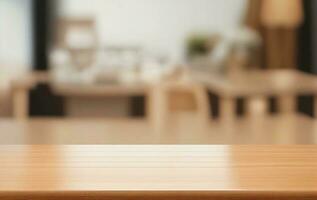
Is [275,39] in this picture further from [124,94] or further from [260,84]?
[124,94]

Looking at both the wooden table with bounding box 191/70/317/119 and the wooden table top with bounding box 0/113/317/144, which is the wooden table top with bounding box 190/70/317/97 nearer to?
the wooden table with bounding box 191/70/317/119

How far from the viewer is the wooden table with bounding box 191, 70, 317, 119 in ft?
10.0

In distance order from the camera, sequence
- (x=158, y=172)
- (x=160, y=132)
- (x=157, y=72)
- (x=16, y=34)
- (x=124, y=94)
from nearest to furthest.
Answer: (x=158, y=172) → (x=160, y=132) → (x=124, y=94) → (x=157, y=72) → (x=16, y=34)

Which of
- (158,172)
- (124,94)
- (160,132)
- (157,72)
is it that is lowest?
(124,94)

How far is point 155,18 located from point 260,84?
238 centimetres

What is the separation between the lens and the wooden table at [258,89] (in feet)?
10.0

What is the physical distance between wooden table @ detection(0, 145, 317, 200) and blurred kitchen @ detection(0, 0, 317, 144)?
29.4 inches

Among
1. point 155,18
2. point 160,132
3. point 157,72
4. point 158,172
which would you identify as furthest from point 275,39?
point 158,172

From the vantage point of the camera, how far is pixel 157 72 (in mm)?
3543

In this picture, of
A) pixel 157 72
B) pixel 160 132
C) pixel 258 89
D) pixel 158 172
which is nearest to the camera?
pixel 158 172

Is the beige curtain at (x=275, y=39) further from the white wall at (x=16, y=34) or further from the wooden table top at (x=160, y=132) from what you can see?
the wooden table top at (x=160, y=132)

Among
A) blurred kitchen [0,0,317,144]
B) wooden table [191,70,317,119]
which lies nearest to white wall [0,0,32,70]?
blurred kitchen [0,0,317,144]

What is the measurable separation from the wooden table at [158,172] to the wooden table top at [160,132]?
71cm

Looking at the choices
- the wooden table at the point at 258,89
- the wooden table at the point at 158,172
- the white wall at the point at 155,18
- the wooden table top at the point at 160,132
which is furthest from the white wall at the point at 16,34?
the wooden table at the point at 158,172
